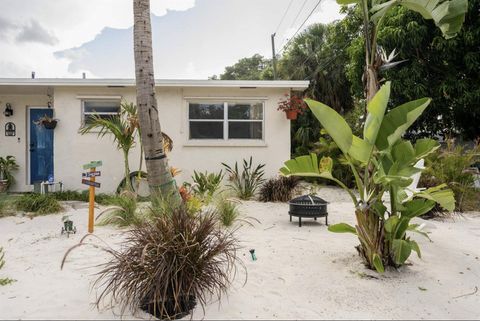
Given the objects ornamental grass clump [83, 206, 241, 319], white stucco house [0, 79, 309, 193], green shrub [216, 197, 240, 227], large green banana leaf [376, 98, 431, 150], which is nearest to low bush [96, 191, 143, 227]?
green shrub [216, 197, 240, 227]

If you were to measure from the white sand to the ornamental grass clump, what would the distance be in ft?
0.55

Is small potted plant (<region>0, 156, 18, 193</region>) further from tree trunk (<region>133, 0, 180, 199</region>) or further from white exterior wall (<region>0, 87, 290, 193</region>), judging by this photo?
tree trunk (<region>133, 0, 180, 199</region>)

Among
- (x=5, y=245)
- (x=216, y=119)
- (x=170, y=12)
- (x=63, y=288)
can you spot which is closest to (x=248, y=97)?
(x=216, y=119)

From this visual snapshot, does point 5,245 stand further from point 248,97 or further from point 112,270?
point 248,97

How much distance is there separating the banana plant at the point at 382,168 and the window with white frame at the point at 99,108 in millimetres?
7141

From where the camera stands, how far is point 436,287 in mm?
3596

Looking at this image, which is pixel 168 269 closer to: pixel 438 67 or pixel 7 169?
pixel 7 169

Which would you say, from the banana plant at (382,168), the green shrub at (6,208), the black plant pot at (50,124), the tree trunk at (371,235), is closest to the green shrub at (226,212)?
the banana plant at (382,168)

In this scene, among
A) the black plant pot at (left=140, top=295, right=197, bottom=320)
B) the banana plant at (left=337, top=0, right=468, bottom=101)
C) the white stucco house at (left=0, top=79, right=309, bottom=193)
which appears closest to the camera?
the black plant pot at (left=140, top=295, right=197, bottom=320)

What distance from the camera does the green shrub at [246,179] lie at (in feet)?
29.9

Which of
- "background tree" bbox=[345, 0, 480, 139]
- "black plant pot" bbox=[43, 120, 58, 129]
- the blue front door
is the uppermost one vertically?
"background tree" bbox=[345, 0, 480, 139]

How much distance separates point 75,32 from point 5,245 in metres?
6.30

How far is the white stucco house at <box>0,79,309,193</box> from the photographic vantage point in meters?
9.47

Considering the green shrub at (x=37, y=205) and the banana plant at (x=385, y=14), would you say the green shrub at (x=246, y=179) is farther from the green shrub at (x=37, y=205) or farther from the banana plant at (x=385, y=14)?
the banana plant at (x=385, y=14)
